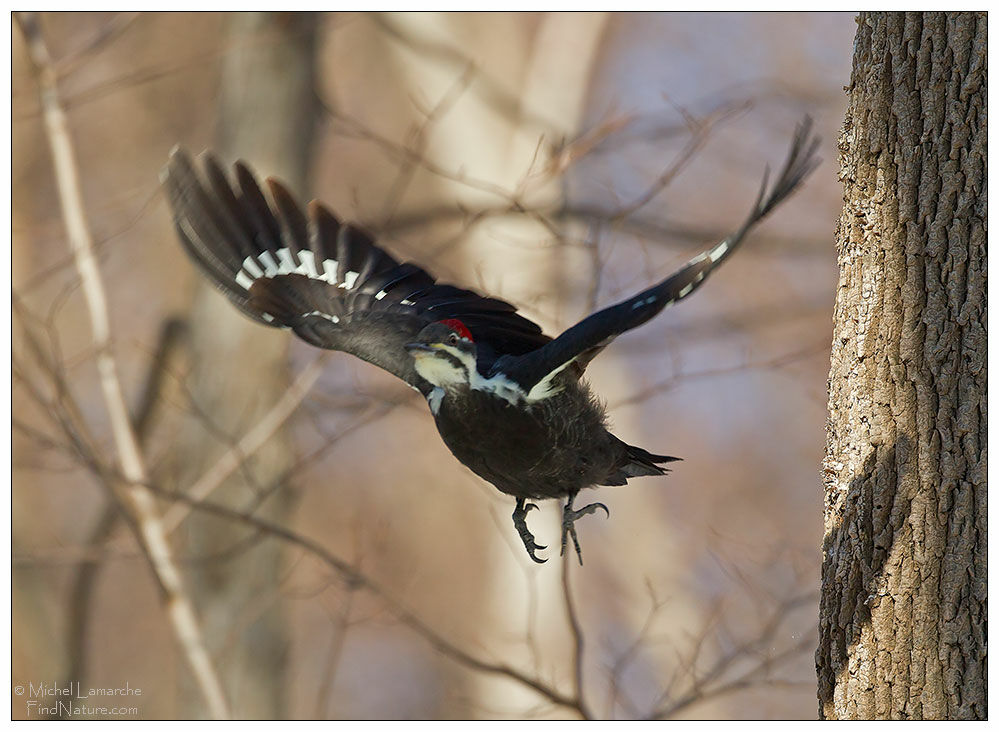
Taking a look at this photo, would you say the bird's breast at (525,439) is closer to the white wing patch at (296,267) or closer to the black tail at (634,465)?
the black tail at (634,465)

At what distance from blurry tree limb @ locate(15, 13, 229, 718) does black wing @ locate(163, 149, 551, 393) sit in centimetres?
170

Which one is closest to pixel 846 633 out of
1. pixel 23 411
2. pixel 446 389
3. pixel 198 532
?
pixel 446 389

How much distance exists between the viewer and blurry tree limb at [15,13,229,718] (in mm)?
5133

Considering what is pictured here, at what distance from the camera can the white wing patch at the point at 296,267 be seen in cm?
381

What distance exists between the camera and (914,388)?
2.54 meters

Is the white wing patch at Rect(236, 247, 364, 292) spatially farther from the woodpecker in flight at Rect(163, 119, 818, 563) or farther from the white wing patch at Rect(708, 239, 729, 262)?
the white wing patch at Rect(708, 239, 729, 262)

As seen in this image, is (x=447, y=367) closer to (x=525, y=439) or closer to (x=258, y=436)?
(x=525, y=439)

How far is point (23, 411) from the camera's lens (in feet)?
22.0

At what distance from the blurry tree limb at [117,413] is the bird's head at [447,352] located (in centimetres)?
287

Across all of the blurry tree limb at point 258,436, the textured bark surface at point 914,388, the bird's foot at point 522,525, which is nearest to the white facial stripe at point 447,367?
the bird's foot at point 522,525

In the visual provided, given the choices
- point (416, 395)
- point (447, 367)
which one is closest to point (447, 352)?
point (447, 367)

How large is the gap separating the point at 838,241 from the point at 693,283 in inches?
29.3

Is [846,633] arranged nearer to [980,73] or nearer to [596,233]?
[980,73]

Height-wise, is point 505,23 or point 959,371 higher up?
point 505,23
